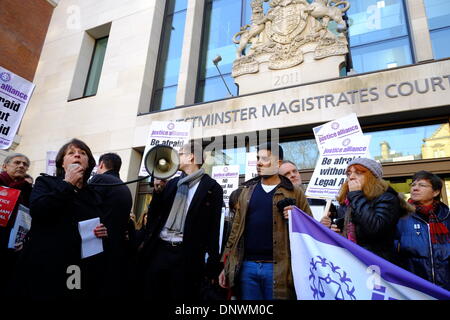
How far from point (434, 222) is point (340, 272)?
116 centimetres

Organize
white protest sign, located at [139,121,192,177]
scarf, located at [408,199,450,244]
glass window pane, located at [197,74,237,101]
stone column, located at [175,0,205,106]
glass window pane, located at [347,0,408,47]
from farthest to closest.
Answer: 1. stone column, located at [175,0,205,106]
2. glass window pane, located at [197,74,237,101]
3. glass window pane, located at [347,0,408,47]
4. white protest sign, located at [139,121,192,177]
5. scarf, located at [408,199,450,244]

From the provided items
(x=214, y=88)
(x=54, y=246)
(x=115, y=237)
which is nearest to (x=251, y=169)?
(x=214, y=88)

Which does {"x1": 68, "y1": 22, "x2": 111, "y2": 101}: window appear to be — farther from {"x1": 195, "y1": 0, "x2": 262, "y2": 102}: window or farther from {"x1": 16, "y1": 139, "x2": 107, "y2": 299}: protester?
{"x1": 16, "y1": 139, "x2": 107, "y2": 299}: protester

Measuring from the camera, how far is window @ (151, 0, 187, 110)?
1051 cm

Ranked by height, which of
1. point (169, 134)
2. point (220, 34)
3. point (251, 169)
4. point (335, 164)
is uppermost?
point (220, 34)

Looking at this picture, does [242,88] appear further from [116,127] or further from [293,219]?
[293,219]

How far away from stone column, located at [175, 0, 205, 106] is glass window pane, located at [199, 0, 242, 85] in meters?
0.27

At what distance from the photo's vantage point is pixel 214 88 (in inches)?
395

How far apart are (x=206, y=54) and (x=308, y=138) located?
4998mm

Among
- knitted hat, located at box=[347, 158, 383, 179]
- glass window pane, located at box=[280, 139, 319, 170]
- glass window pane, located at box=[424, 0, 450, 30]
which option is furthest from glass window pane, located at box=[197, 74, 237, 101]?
knitted hat, located at box=[347, 158, 383, 179]

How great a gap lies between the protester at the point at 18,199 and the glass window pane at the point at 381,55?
777cm

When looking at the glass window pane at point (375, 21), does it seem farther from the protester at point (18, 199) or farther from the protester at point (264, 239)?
the protester at point (18, 199)

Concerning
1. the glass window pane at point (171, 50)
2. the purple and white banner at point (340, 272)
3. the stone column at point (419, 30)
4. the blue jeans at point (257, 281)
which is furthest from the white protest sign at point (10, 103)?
the stone column at point (419, 30)

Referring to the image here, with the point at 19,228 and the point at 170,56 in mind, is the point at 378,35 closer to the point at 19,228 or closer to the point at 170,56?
the point at 170,56
